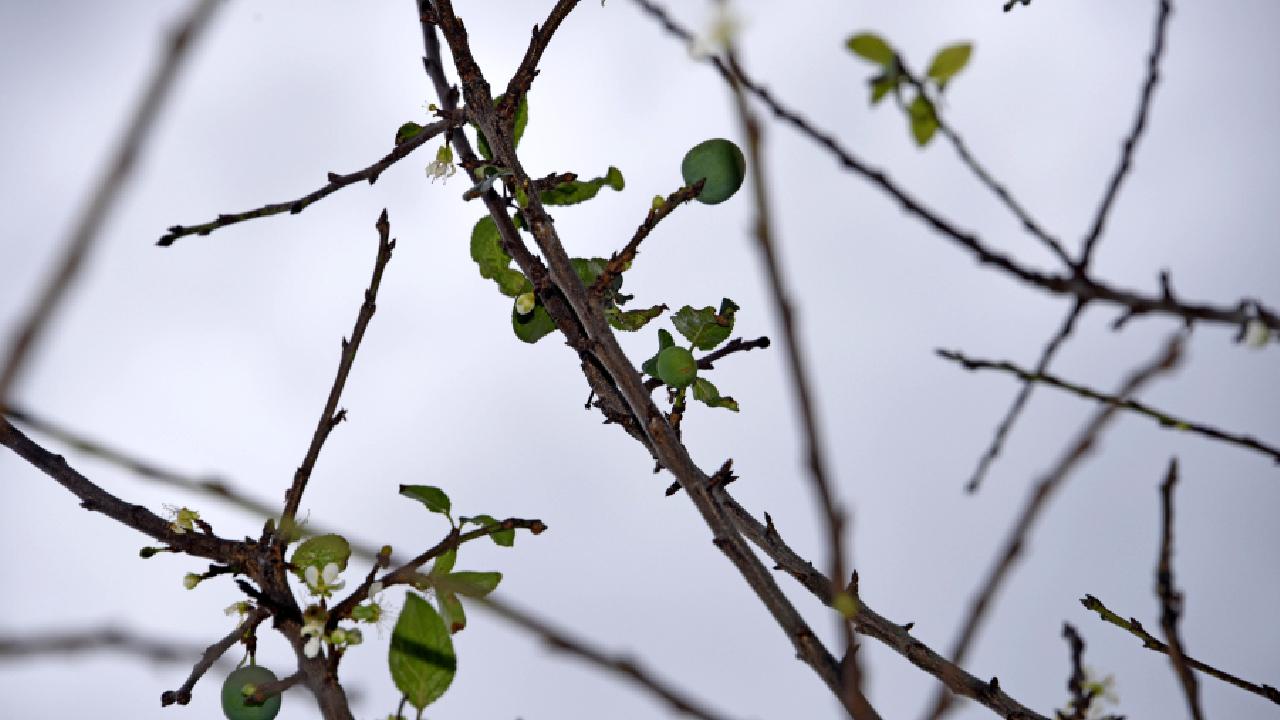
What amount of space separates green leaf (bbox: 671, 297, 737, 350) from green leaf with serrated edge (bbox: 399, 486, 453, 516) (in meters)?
0.54

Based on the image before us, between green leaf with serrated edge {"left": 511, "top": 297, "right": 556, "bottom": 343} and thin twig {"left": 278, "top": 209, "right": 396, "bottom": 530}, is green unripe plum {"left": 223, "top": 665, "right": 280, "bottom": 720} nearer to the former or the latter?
thin twig {"left": 278, "top": 209, "right": 396, "bottom": 530}

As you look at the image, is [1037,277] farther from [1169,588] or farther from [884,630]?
[884,630]

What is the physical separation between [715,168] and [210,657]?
43.5 inches

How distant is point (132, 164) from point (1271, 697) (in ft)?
4.43

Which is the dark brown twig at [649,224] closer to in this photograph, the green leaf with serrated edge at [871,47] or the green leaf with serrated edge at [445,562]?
the green leaf with serrated edge at [445,562]

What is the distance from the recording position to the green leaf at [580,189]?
→ 5.71ft

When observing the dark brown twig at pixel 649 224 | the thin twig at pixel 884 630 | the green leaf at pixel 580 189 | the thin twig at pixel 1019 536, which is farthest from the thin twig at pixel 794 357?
the green leaf at pixel 580 189

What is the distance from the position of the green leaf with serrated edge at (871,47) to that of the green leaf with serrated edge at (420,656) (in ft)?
2.83

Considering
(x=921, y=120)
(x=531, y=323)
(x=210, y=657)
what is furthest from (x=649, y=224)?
(x=210, y=657)

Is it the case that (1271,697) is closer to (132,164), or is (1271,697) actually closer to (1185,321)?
(1185,321)

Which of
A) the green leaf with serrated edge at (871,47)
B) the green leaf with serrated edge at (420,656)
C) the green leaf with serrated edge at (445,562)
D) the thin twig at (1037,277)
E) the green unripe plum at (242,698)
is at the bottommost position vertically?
the green unripe plum at (242,698)

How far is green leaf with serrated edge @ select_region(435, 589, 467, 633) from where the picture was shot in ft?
4.73

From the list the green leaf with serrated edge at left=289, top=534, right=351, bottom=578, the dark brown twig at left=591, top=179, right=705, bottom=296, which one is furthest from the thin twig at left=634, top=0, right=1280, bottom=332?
the green leaf with serrated edge at left=289, top=534, right=351, bottom=578

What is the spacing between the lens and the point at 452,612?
1464 mm
